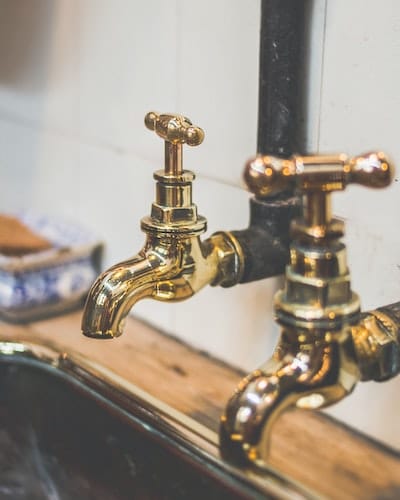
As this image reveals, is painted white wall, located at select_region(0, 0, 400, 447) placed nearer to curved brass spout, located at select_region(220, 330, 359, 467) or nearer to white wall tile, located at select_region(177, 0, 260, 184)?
white wall tile, located at select_region(177, 0, 260, 184)

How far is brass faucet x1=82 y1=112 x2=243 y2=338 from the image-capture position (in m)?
0.56

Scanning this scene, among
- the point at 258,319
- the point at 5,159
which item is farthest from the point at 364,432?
the point at 5,159

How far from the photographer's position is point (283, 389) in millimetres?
493

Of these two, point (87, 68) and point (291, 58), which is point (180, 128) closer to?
point (291, 58)

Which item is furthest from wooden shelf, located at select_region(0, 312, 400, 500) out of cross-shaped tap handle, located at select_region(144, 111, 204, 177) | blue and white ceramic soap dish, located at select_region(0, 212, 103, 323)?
cross-shaped tap handle, located at select_region(144, 111, 204, 177)

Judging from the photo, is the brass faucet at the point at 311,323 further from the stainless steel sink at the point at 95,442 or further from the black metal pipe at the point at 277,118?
the black metal pipe at the point at 277,118

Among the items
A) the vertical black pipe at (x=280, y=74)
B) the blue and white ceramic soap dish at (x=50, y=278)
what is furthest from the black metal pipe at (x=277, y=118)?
the blue and white ceramic soap dish at (x=50, y=278)

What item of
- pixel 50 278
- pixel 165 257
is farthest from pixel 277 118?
pixel 50 278

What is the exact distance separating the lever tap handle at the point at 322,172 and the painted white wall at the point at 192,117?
0.55 ft

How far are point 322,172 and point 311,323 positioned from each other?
9 cm

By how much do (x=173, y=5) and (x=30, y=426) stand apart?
413 mm

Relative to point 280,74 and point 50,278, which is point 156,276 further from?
point 50,278

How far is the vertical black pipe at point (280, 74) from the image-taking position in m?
0.62

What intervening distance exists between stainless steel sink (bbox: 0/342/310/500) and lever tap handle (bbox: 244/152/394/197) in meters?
0.18
